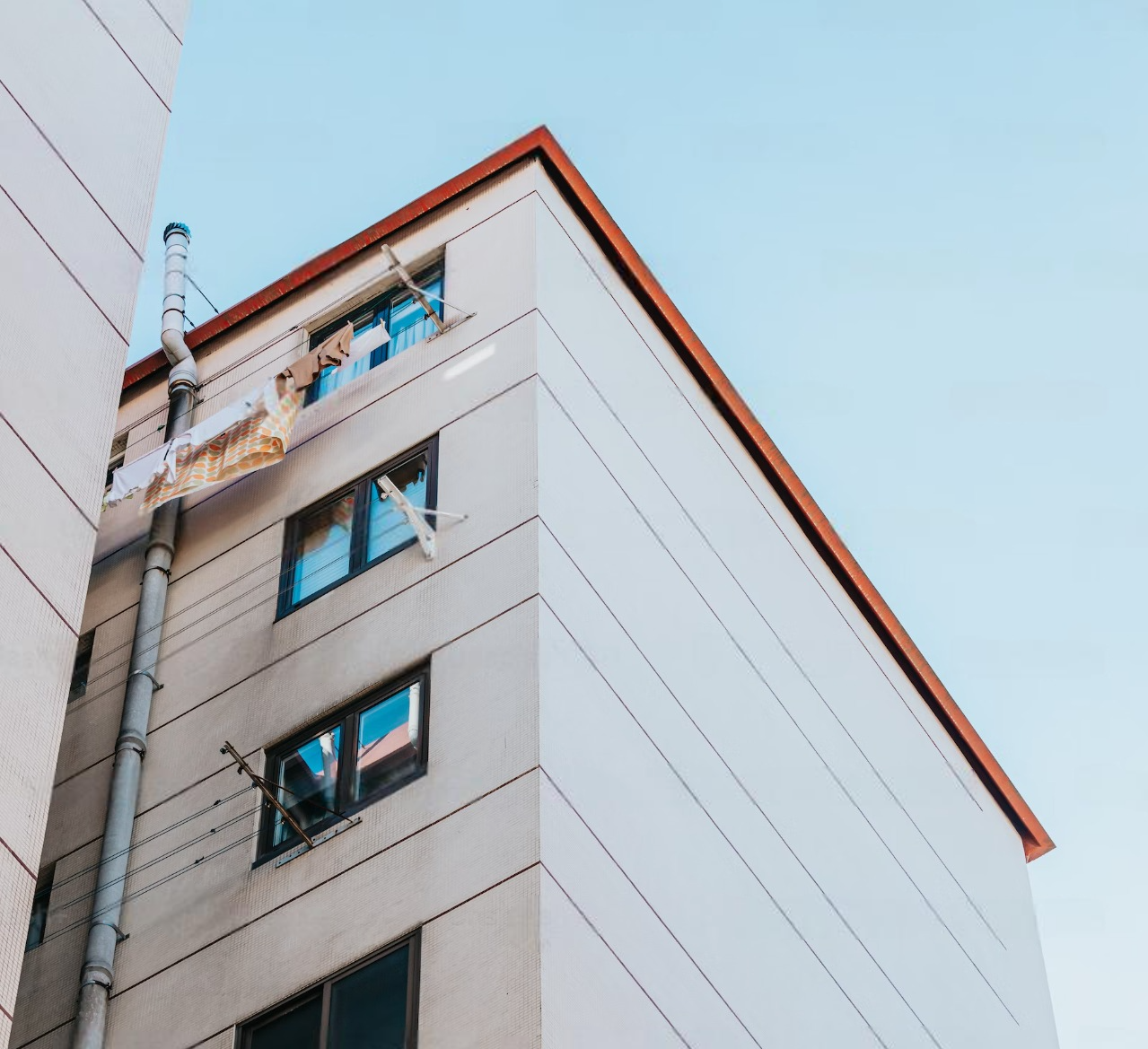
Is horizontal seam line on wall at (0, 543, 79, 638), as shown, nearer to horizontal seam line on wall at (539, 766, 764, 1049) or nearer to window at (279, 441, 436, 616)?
horizontal seam line on wall at (539, 766, 764, 1049)

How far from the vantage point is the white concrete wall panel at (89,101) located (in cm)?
2289

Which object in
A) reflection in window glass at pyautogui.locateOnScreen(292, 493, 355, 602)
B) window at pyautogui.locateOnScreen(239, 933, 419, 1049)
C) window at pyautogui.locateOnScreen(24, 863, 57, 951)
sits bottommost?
window at pyautogui.locateOnScreen(239, 933, 419, 1049)

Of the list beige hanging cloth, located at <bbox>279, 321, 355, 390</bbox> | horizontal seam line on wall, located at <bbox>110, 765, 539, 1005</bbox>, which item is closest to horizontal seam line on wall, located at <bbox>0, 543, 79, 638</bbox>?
horizontal seam line on wall, located at <bbox>110, 765, 539, 1005</bbox>

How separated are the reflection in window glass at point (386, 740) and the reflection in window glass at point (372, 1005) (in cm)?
250

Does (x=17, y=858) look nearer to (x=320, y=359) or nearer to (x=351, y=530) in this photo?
(x=351, y=530)

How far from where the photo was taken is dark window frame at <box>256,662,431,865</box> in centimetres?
2295

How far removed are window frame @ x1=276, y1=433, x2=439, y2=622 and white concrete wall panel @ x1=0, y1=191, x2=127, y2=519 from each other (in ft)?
15.0

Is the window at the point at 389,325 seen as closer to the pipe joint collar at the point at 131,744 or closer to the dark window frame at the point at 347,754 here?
the pipe joint collar at the point at 131,744

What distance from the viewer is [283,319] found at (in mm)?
31031

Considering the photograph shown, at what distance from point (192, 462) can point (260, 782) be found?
6.61 meters

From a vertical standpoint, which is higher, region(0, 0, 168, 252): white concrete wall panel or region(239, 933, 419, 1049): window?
region(0, 0, 168, 252): white concrete wall panel

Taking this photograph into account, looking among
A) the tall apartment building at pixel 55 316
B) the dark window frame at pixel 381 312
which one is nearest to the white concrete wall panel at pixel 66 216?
the tall apartment building at pixel 55 316

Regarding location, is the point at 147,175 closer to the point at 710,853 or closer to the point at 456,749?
the point at 456,749

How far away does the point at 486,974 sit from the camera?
789 inches
